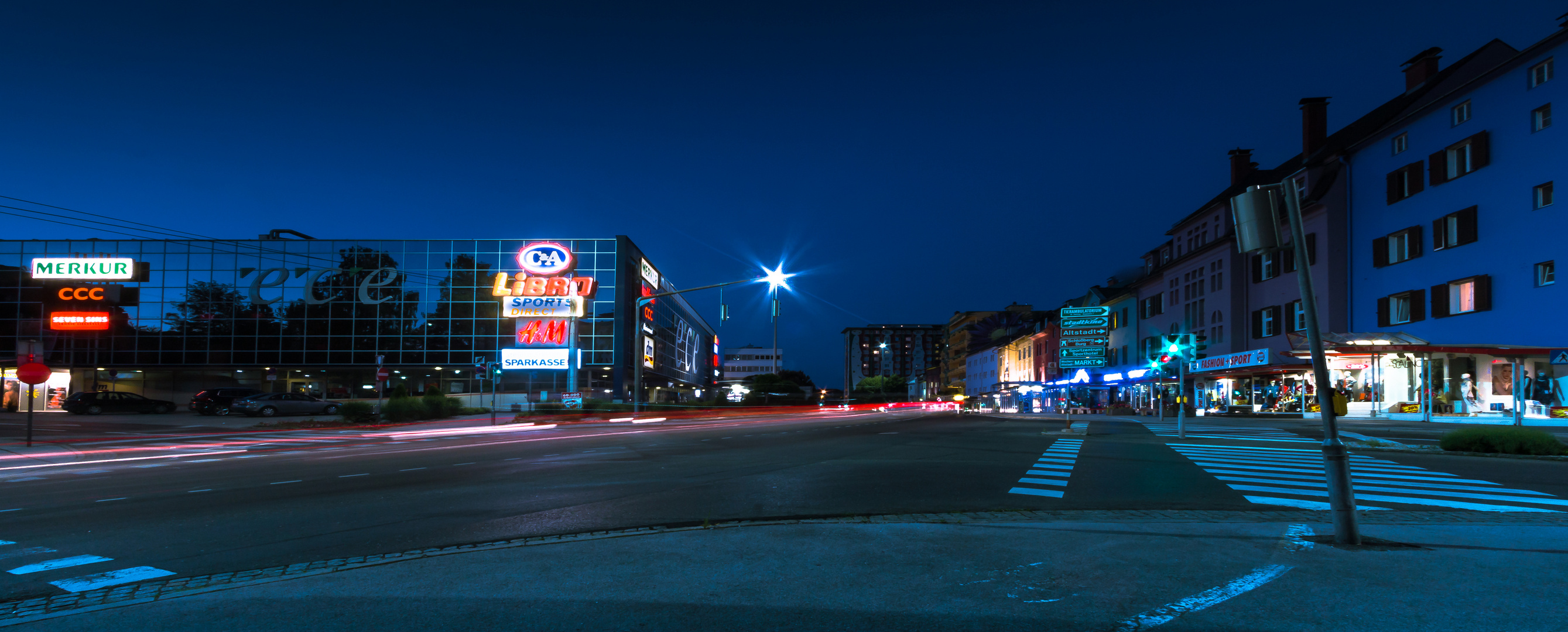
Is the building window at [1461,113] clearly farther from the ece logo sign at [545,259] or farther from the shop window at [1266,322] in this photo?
the ece logo sign at [545,259]

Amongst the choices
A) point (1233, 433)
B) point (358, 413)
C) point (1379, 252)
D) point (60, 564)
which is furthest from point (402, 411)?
point (1379, 252)

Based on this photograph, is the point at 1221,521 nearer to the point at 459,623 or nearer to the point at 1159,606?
→ the point at 1159,606

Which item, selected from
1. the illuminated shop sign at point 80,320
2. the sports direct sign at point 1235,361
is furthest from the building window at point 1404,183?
the illuminated shop sign at point 80,320

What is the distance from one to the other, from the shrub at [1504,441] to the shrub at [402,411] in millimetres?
35111

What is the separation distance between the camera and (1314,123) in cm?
4566

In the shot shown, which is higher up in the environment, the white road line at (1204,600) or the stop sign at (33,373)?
the stop sign at (33,373)

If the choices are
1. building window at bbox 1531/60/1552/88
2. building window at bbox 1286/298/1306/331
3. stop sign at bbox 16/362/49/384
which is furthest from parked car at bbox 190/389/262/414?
building window at bbox 1531/60/1552/88

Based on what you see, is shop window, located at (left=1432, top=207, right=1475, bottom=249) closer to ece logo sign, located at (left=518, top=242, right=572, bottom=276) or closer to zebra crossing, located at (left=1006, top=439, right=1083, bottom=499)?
zebra crossing, located at (left=1006, top=439, right=1083, bottom=499)

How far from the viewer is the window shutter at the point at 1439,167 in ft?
111

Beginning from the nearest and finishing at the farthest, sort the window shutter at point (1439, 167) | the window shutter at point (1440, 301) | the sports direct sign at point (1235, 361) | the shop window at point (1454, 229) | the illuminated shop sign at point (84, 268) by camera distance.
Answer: the shop window at point (1454, 229), the window shutter at point (1440, 301), the window shutter at point (1439, 167), the sports direct sign at point (1235, 361), the illuminated shop sign at point (84, 268)

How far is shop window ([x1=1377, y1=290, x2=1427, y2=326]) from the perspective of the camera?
35.1 m

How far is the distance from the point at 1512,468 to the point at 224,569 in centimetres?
1745

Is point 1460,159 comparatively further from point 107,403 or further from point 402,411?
point 107,403

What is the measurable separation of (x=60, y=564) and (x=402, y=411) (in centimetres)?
3265
